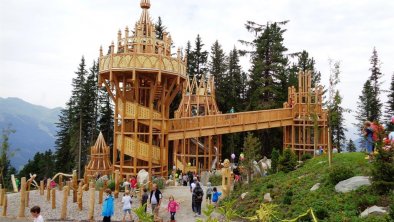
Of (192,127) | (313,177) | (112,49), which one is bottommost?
(313,177)

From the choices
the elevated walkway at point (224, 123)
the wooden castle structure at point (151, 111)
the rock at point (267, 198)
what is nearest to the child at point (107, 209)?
the rock at point (267, 198)

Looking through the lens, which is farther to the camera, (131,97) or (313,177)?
(131,97)

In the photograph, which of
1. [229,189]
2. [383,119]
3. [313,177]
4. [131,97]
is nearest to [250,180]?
[229,189]

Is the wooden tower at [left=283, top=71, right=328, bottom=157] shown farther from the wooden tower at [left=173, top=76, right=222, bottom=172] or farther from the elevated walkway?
the wooden tower at [left=173, top=76, right=222, bottom=172]

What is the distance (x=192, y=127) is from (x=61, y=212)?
47.6ft

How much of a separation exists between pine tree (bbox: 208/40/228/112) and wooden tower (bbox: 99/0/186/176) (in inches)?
750

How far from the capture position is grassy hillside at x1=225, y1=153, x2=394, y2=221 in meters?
12.5

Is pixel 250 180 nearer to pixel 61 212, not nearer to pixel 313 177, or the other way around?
pixel 313 177

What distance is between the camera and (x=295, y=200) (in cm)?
1509

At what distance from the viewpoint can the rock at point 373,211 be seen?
38.1 feet

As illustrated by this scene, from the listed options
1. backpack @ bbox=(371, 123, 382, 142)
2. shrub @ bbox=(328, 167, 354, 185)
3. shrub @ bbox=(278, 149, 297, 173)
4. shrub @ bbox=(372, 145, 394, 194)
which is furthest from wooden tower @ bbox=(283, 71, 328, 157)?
shrub @ bbox=(372, 145, 394, 194)

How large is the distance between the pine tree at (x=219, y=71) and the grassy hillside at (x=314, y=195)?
1015 inches

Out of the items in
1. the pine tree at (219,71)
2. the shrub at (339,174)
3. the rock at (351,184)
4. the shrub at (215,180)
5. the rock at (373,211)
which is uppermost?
the pine tree at (219,71)

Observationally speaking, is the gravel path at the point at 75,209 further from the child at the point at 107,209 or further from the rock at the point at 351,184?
the rock at the point at 351,184
